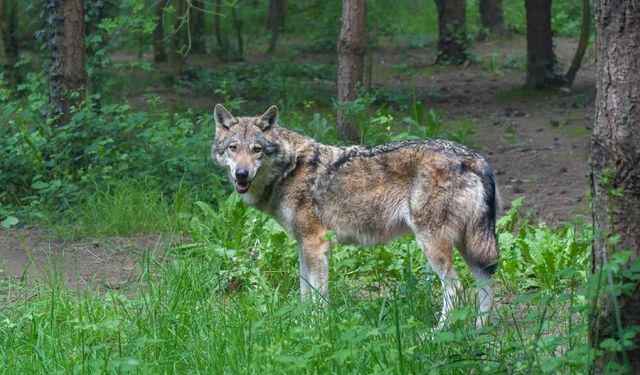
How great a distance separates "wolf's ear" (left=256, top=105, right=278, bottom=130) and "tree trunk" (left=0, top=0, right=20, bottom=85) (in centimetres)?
1135

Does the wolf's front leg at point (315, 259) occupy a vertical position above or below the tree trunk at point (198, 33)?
above

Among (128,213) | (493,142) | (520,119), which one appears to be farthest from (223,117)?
(520,119)

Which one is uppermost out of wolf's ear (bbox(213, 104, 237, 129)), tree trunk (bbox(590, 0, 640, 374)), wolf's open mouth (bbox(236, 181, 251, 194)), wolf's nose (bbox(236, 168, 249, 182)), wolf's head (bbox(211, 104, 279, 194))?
tree trunk (bbox(590, 0, 640, 374))

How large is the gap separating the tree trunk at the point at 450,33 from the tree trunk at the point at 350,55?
911 centimetres

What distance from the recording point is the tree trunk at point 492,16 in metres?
25.6

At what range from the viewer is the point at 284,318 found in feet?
17.8

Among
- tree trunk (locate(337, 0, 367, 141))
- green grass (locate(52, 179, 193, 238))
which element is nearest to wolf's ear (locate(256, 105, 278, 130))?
green grass (locate(52, 179, 193, 238))

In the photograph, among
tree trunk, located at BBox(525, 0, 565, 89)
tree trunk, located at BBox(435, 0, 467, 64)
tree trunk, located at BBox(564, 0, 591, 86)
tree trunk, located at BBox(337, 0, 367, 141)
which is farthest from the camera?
tree trunk, located at BBox(435, 0, 467, 64)

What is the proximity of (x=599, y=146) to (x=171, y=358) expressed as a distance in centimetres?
246

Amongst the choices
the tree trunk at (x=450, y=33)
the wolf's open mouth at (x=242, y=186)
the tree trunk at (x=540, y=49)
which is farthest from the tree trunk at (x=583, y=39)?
the wolf's open mouth at (x=242, y=186)

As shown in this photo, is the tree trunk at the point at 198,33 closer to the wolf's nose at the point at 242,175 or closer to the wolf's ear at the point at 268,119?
the wolf's ear at the point at 268,119

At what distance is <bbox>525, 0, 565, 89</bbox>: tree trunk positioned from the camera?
52.9 feet

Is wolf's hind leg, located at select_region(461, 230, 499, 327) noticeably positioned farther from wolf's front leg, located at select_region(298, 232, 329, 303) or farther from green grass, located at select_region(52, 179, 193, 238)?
green grass, located at select_region(52, 179, 193, 238)

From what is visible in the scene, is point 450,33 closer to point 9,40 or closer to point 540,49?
point 540,49
